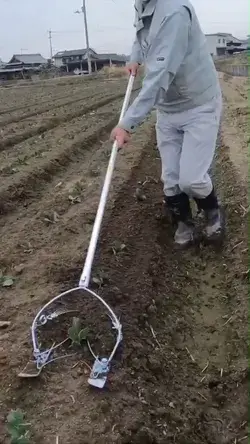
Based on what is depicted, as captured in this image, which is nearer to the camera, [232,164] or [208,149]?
[208,149]

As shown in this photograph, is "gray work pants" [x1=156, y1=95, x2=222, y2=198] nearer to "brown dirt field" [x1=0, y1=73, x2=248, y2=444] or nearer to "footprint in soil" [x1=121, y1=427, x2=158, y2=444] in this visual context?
"brown dirt field" [x1=0, y1=73, x2=248, y2=444]

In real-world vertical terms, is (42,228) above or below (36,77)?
above

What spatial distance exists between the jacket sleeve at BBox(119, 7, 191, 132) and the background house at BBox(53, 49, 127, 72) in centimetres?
7170

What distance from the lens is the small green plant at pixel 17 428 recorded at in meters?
2.64

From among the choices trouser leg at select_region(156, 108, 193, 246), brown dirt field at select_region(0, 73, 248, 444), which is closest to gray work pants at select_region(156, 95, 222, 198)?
trouser leg at select_region(156, 108, 193, 246)

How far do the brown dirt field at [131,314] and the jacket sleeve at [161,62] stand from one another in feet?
3.65

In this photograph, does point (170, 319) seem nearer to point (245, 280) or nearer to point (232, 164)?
point (245, 280)

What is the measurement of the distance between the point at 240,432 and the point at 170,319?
3.86ft

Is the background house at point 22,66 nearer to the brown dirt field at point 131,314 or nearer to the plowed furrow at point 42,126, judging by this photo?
the plowed furrow at point 42,126

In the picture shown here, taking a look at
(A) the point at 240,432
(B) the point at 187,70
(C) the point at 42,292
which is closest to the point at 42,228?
(C) the point at 42,292

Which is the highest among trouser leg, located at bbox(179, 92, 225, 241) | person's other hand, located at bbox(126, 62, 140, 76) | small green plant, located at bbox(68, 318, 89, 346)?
person's other hand, located at bbox(126, 62, 140, 76)

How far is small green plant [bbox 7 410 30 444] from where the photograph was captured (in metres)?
2.64

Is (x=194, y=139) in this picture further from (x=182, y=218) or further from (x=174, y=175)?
(x=182, y=218)

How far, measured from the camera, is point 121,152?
29.7ft
